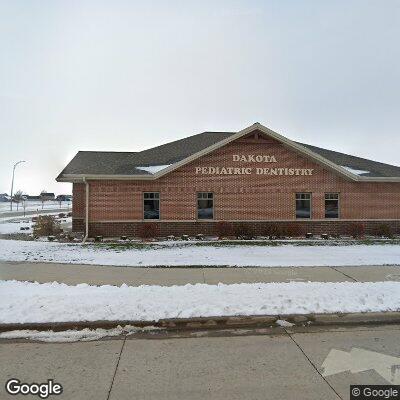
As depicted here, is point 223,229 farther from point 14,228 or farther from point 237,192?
point 14,228

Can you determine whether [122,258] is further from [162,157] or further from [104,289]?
[162,157]

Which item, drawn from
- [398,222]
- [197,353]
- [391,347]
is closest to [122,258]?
[197,353]

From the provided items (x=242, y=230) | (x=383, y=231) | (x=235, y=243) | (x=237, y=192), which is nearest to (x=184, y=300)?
(x=235, y=243)

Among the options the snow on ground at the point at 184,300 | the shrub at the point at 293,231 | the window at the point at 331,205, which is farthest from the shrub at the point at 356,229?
the snow on ground at the point at 184,300

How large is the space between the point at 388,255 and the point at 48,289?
11.0 metres

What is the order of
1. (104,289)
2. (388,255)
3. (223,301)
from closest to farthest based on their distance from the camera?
(223,301) → (104,289) → (388,255)

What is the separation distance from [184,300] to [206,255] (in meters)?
5.93

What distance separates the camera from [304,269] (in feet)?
33.1

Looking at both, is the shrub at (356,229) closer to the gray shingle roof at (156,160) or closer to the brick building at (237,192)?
the brick building at (237,192)

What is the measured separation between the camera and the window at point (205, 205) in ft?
60.4

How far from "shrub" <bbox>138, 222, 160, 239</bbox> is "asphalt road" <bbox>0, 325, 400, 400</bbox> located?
12.3 metres

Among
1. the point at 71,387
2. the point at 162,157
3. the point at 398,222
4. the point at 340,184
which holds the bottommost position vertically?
the point at 71,387

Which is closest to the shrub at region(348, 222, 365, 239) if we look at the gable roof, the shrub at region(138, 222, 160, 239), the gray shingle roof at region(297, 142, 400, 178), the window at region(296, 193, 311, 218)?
the window at region(296, 193, 311, 218)

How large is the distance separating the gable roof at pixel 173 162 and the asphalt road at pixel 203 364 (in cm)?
1288
